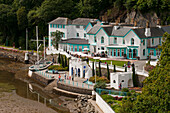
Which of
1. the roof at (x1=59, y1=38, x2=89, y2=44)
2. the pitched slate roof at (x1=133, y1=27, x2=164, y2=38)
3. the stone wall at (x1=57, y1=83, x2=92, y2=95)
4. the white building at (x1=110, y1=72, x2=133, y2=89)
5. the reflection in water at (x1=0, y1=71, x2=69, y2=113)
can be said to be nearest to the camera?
the reflection in water at (x1=0, y1=71, x2=69, y2=113)

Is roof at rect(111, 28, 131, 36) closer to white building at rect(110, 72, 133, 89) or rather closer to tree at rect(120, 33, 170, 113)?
white building at rect(110, 72, 133, 89)

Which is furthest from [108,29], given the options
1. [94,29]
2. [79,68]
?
[79,68]

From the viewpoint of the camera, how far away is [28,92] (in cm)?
6316

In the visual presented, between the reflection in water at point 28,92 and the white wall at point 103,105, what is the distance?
4644 mm

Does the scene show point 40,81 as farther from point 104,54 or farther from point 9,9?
point 9,9

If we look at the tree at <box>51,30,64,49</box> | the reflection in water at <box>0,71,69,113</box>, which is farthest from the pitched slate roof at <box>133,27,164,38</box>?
the tree at <box>51,30,64,49</box>

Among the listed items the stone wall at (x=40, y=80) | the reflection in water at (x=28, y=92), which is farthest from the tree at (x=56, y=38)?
the stone wall at (x=40, y=80)

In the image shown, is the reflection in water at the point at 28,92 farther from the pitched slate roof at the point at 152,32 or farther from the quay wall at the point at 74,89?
the pitched slate roof at the point at 152,32

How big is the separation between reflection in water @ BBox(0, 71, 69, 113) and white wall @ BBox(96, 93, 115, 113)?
4644mm

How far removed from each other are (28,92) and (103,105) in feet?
63.6

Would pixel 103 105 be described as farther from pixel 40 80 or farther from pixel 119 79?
pixel 40 80

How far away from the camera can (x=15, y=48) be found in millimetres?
111188

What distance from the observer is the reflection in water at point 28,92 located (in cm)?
5423

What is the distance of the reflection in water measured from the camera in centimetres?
5423
